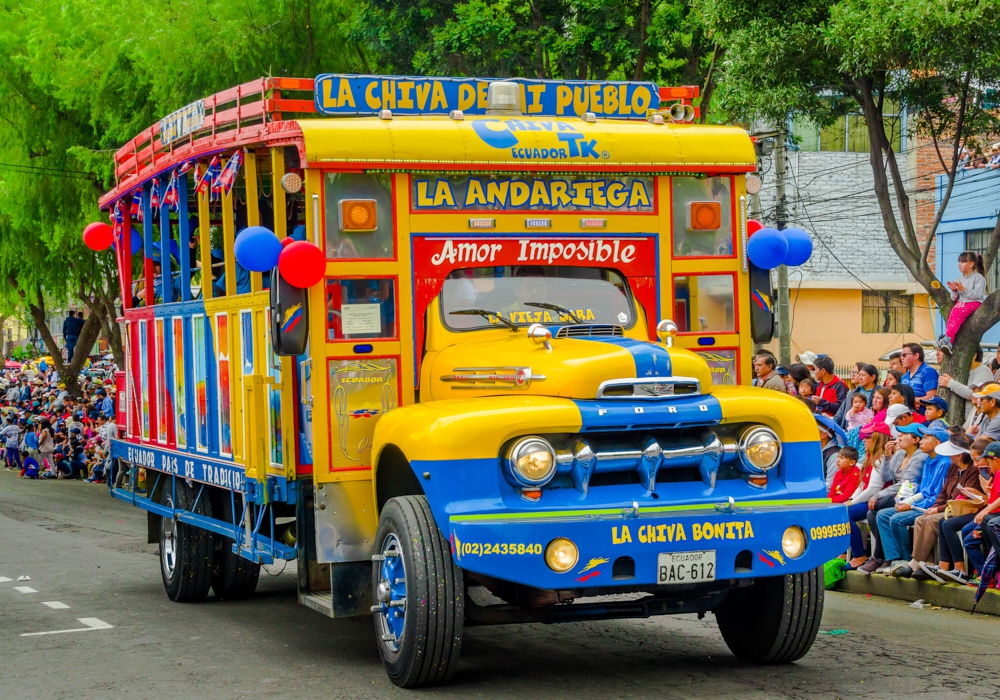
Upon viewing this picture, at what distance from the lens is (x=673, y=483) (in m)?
7.11

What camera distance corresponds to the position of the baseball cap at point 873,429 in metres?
13.3

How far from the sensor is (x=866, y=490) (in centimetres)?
1274

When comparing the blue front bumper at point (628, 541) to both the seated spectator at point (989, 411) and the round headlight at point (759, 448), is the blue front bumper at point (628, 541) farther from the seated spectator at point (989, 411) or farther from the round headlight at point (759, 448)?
the seated spectator at point (989, 411)

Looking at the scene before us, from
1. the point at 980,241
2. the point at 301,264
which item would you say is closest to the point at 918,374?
the point at 301,264

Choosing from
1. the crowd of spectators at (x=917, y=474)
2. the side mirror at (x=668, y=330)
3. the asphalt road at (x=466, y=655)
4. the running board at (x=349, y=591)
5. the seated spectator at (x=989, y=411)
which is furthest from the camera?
the seated spectator at (x=989, y=411)

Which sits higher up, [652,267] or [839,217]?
[839,217]

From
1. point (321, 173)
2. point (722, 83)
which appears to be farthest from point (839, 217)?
point (321, 173)

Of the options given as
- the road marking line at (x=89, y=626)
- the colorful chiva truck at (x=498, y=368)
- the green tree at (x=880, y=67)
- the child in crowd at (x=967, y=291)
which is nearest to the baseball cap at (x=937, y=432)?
the green tree at (x=880, y=67)

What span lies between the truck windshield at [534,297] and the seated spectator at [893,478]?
4762 millimetres

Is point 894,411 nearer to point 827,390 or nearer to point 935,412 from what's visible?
point 935,412

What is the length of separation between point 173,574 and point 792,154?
23.4 metres

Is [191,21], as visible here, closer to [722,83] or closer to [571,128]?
[722,83]

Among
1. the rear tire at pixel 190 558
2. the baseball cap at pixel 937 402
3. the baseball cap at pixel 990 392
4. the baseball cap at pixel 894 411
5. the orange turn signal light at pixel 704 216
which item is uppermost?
the orange turn signal light at pixel 704 216

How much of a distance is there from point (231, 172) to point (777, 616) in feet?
14.7
